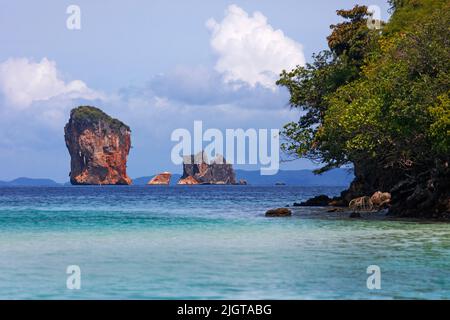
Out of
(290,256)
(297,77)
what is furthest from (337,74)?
(290,256)

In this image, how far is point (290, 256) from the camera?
2255 cm

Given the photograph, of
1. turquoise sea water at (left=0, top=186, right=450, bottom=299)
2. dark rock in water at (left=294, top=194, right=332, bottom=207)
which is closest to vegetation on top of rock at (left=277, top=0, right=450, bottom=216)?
turquoise sea water at (left=0, top=186, right=450, bottom=299)

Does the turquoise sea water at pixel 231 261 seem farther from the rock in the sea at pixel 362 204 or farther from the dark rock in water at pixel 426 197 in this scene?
the rock in the sea at pixel 362 204

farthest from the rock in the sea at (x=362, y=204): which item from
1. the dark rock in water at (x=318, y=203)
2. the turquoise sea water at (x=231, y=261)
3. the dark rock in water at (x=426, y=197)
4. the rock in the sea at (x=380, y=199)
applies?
the dark rock in water at (x=318, y=203)

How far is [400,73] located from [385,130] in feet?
9.94

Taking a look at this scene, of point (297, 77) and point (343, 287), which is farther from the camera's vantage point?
point (297, 77)

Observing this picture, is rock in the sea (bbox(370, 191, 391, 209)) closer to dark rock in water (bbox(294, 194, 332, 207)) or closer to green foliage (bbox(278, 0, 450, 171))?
green foliage (bbox(278, 0, 450, 171))

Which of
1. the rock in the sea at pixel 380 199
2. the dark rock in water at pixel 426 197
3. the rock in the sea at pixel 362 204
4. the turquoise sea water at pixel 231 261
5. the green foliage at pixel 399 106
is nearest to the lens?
the turquoise sea water at pixel 231 261

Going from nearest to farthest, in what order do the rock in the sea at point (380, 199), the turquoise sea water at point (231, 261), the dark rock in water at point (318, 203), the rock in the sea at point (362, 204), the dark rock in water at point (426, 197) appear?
the turquoise sea water at point (231, 261), the dark rock in water at point (426, 197), the rock in the sea at point (380, 199), the rock in the sea at point (362, 204), the dark rock in water at point (318, 203)

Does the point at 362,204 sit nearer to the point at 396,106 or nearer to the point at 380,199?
the point at 380,199

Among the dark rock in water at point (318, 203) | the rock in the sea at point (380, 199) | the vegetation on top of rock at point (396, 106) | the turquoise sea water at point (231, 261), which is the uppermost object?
the vegetation on top of rock at point (396, 106)
